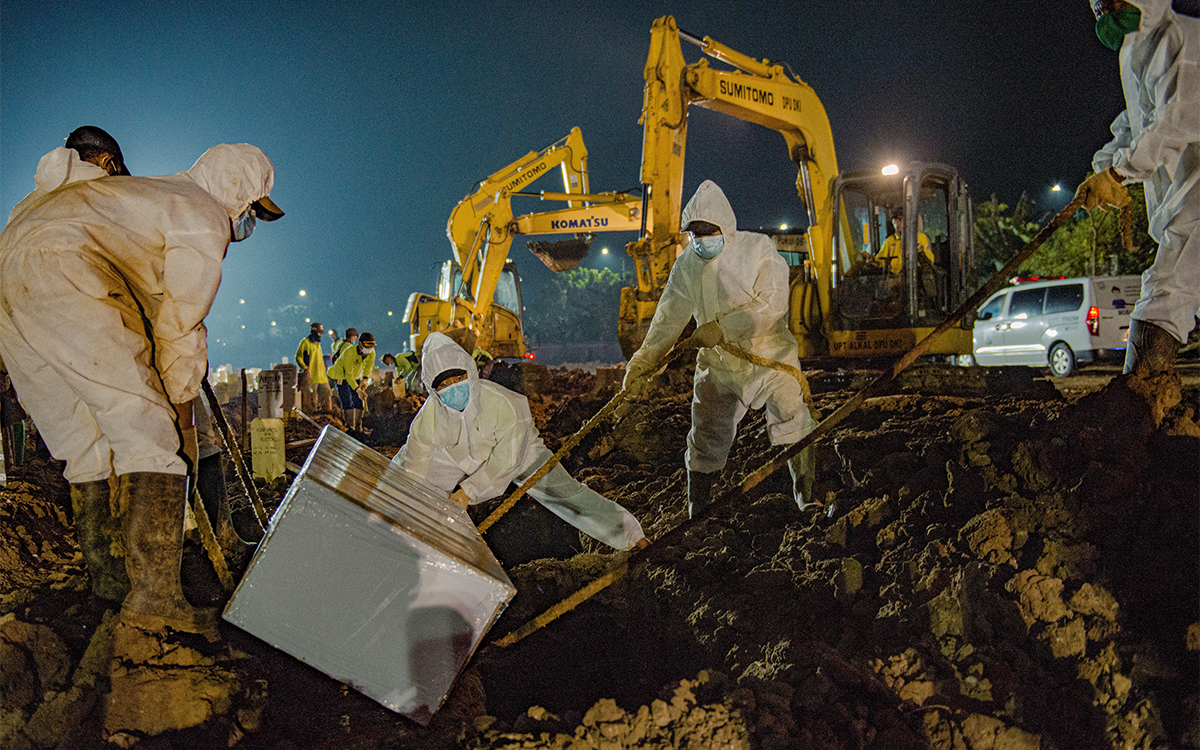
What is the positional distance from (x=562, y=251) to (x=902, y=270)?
7.44m

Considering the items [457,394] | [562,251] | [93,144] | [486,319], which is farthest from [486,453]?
[562,251]

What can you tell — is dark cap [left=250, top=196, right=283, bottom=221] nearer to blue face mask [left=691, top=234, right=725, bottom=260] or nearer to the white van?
blue face mask [left=691, top=234, right=725, bottom=260]

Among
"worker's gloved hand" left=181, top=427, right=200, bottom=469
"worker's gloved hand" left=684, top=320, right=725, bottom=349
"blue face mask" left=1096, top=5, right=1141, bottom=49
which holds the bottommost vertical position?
"worker's gloved hand" left=181, top=427, right=200, bottom=469

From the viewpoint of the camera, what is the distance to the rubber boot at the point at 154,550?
2.23 m

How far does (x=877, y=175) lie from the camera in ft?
23.8

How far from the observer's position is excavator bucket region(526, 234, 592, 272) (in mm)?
13062

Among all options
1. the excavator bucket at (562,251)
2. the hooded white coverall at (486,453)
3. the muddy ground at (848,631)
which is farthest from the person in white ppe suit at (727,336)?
the excavator bucket at (562,251)

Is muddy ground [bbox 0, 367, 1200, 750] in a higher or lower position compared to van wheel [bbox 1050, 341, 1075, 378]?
lower

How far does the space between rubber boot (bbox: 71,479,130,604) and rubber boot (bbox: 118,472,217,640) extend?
0.72 ft

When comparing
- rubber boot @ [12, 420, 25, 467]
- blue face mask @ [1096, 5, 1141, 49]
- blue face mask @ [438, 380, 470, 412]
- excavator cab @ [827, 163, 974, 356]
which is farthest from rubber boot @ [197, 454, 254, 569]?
excavator cab @ [827, 163, 974, 356]

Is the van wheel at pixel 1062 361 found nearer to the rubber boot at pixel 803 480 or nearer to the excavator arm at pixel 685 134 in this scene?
the excavator arm at pixel 685 134

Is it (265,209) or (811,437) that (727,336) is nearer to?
(811,437)

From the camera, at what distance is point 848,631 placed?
111 inches

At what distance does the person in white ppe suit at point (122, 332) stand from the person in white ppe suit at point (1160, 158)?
149 inches
